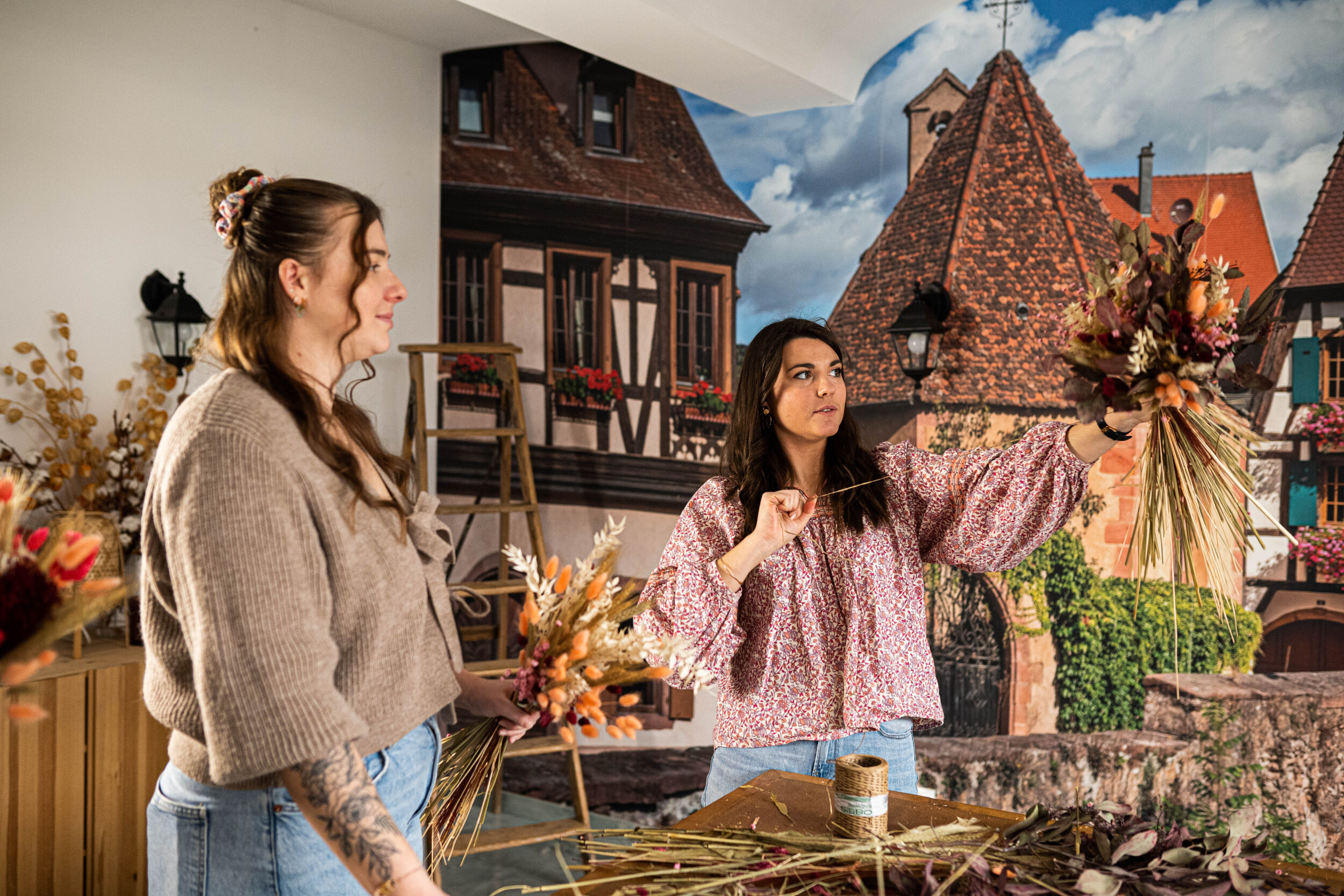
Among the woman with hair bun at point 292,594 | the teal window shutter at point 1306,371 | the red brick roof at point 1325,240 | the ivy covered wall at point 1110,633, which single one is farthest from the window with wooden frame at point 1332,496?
the woman with hair bun at point 292,594

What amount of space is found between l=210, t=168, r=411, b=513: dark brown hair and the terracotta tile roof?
9.75 feet

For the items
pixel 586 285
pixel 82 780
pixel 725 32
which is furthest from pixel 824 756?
pixel 586 285

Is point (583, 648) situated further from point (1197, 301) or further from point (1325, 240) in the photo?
point (1325, 240)

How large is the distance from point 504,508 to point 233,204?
2.74m

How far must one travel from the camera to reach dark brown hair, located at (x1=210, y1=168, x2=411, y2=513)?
1.27m

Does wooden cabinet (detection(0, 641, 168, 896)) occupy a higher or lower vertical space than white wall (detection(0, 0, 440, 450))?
lower

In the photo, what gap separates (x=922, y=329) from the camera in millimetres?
3668

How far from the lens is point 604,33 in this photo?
11.7 ft

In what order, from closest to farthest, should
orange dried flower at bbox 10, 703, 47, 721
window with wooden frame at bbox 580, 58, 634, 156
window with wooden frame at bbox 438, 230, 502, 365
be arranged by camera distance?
orange dried flower at bbox 10, 703, 47, 721 → window with wooden frame at bbox 580, 58, 634, 156 → window with wooden frame at bbox 438, 230, 502, 365

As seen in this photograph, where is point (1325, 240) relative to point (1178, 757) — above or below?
above

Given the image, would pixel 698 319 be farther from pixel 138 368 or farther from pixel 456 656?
pixel 456 656

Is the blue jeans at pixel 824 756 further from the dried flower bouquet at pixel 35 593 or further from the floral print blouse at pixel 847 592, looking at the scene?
the dried flower bouquet at pixel 35 593

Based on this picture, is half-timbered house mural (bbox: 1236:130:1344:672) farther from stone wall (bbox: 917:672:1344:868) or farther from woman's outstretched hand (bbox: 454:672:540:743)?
woman's outstretched hand (bbox: 454:672:540:743)

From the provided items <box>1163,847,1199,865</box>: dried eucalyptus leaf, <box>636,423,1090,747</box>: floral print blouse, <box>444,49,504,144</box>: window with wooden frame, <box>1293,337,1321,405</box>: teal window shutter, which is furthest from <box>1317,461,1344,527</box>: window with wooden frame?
<box>444,49,504,144</box>: window with wooden frame
